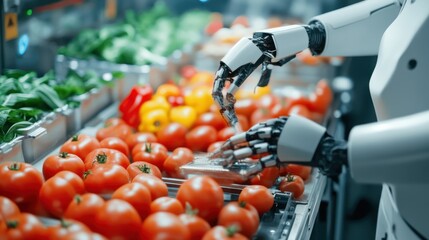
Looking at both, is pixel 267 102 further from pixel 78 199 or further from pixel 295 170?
pixel 78 199

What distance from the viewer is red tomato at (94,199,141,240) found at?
1915mm

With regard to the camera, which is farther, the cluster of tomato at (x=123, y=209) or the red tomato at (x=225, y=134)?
the red tomato at (x=225, y=134)

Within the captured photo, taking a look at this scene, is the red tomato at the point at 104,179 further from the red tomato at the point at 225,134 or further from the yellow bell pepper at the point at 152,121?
the yellow bell pepper at the point at 152,121

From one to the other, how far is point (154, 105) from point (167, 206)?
4.51ft

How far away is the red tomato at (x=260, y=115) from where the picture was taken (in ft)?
10.9

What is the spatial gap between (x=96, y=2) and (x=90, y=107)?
1402 mm

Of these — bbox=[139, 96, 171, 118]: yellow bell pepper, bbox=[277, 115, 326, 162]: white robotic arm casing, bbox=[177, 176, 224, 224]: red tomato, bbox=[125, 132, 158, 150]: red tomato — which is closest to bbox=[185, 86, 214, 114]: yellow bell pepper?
bbox=[139, 96, 171, 118]: yellow bell pepper

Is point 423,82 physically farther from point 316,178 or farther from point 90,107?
point 90,107

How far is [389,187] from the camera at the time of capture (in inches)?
90.8

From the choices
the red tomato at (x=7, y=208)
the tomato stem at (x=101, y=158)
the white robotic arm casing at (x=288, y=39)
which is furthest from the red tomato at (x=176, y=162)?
the red tomato at (x=7, y=208)

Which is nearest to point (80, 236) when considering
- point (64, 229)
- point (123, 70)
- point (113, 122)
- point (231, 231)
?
point (64, 229)

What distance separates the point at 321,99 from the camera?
362cm

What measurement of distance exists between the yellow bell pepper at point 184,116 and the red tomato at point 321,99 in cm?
70

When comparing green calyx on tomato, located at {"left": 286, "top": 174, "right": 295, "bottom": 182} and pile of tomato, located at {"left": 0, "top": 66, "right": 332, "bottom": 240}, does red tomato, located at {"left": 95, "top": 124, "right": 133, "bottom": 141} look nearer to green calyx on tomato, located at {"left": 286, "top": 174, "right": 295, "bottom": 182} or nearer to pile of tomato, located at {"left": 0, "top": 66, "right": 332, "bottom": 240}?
pile of tomato, located at {"left": 0, "top": 66, "right": 332, "bottom": 240}
